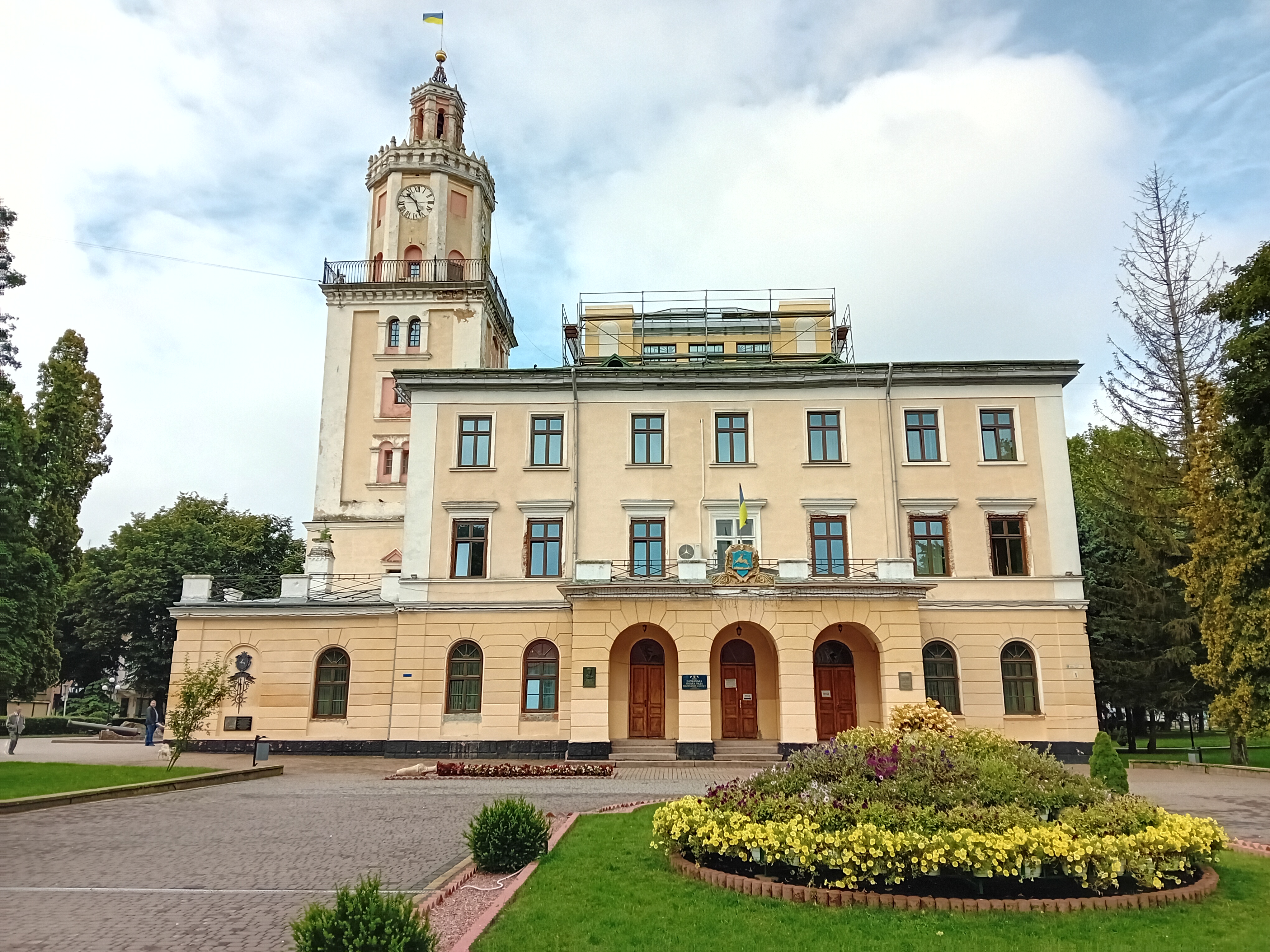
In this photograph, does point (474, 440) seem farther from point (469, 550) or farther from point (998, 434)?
point (998, 434)

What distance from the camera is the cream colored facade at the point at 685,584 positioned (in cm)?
2741

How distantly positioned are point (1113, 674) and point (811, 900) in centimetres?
2911

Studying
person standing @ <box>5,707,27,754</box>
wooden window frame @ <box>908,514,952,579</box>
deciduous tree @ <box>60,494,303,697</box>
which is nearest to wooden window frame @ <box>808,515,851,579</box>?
wooden window frame @ <box>908,514,952,579</box>

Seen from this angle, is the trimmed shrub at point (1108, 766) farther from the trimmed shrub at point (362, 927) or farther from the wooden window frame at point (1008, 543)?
the wooden window frame at point (1008, 543)

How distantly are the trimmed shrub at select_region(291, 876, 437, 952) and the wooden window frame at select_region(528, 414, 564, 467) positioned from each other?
2478 cm

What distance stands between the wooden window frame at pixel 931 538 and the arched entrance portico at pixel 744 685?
5820 mm

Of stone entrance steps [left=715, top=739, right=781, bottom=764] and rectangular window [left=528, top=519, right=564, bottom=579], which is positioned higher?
rectangular window [left=528, top=519, right=564, bottom=579]

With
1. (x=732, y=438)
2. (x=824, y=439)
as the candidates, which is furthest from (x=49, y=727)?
(x=824, y=439)

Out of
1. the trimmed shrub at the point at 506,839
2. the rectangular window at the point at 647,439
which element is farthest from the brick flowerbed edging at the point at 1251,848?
the rectangular window at the point at 647,439

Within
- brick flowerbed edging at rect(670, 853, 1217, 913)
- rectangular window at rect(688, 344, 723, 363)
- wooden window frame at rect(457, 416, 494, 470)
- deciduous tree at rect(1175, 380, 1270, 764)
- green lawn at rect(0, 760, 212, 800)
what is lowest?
green lawn at rect(0, 760, 212, 800)

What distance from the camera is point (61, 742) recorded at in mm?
37250

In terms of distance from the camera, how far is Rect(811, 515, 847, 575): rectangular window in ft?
98.4

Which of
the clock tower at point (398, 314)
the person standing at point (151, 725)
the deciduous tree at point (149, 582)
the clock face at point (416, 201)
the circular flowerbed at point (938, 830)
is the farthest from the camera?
the deciduous tree at point (149, 582)

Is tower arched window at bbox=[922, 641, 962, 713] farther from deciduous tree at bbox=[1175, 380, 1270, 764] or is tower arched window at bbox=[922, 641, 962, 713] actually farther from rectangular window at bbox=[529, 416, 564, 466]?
rectangular window at bbox=[529, 416, 564, 466]
